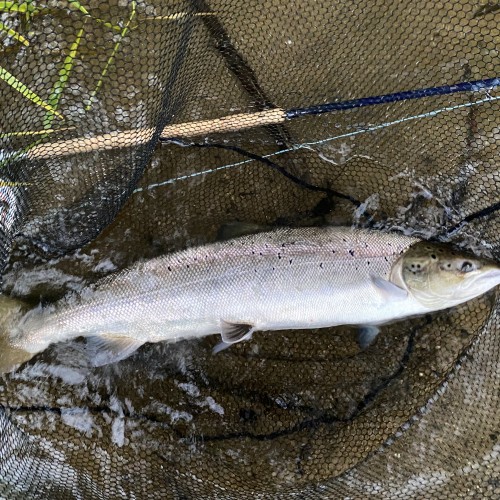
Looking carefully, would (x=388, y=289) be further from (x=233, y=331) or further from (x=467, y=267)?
(x=233, y=331)

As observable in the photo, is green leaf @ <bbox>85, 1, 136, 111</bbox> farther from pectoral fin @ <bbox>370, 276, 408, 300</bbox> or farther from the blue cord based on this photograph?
pectoral fin @ <bbox>370, 276, 408, 300</bbox>

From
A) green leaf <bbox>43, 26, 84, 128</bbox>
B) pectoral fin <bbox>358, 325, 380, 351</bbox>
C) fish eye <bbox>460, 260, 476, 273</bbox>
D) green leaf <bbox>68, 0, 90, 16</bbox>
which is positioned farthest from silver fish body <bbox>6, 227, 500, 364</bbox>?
green leaf <bbox>68, 0, 90, 16</bbox>

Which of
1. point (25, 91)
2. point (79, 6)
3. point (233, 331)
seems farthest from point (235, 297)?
point (79, 6)

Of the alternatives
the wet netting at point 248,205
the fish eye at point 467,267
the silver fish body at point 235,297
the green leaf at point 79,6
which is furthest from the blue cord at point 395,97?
the green leaf at point 79,6

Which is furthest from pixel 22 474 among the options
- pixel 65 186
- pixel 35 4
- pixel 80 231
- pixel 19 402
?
pixel 35 4

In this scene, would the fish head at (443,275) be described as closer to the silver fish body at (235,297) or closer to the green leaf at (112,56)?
the silver fish body at (235,297)

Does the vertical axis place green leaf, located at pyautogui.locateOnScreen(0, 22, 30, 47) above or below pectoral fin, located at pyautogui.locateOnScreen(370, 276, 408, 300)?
above
